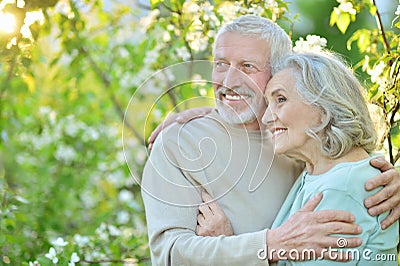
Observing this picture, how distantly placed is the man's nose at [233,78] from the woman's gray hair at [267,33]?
0.35 feet

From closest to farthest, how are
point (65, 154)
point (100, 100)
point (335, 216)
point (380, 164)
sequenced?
point (335, 216)
point (380, 164)
point (65, 154)
point (100, 100)

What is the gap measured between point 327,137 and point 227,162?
34 centimetres

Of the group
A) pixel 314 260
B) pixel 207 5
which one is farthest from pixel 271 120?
pixel 207 5

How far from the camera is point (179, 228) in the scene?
2.16m

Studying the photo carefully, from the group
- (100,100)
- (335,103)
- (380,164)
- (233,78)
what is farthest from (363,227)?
(100,100)

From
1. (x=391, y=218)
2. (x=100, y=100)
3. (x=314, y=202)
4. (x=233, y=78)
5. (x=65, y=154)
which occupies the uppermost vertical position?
(x=233, y=78)

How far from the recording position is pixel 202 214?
7.20 ft

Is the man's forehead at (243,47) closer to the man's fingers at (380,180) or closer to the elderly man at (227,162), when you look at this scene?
the elderly man at (227,162)

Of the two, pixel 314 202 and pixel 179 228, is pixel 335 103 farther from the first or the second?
pixel 179 228

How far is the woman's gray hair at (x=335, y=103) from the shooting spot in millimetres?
2086

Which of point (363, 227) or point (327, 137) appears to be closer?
point (363, 227)

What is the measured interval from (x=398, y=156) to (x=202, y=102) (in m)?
0.70

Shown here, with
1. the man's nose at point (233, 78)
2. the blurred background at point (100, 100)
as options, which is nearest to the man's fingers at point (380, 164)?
the blurred background at point (100, 100)

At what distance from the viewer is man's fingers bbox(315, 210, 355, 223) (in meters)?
1.97
